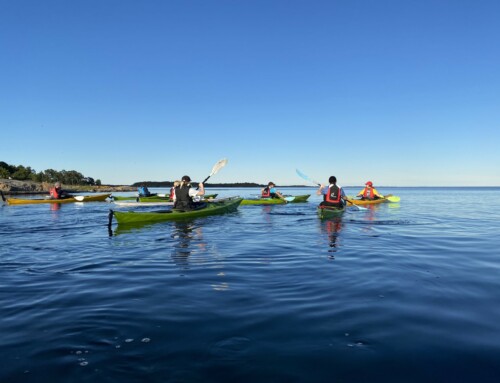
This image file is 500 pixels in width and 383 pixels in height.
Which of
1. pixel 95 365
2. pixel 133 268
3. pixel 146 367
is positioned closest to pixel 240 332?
pixel 146 367

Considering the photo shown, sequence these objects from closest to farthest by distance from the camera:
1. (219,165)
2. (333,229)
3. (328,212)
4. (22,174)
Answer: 1. (333,229)
2. (328,212)
3. (219,165)
4. (22,174)

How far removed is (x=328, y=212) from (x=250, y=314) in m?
13.4

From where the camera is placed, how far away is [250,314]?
14.8 feet

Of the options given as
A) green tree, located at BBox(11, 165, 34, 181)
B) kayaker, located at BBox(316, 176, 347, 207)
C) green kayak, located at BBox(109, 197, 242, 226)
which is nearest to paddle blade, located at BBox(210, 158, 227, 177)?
green kayak, located at BBox(109, 197, 242, 226)

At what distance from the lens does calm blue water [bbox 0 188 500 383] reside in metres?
3.13

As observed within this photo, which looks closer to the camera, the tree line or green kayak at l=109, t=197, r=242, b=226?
green kayak at l=109, t=197, r=242, b=226

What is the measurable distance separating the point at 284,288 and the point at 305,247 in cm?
435

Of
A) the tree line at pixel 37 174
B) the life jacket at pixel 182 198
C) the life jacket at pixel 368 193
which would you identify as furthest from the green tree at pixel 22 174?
the life jacket at pixel 182 198

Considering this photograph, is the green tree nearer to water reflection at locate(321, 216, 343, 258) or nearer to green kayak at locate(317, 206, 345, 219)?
green kayak at locate(317, 206, 345, 219)

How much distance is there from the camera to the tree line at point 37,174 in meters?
105

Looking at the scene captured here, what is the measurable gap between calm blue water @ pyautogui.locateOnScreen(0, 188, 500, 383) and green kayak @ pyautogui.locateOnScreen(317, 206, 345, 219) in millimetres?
7505

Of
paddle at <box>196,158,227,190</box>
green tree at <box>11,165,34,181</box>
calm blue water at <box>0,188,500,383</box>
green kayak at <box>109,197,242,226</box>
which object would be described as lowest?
calm blue water at <box>0,188,500,383</box>

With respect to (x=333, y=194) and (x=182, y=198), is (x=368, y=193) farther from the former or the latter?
(x=182, y=198)

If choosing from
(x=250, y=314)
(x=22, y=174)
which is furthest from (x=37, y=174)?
(x=250, y=314)
